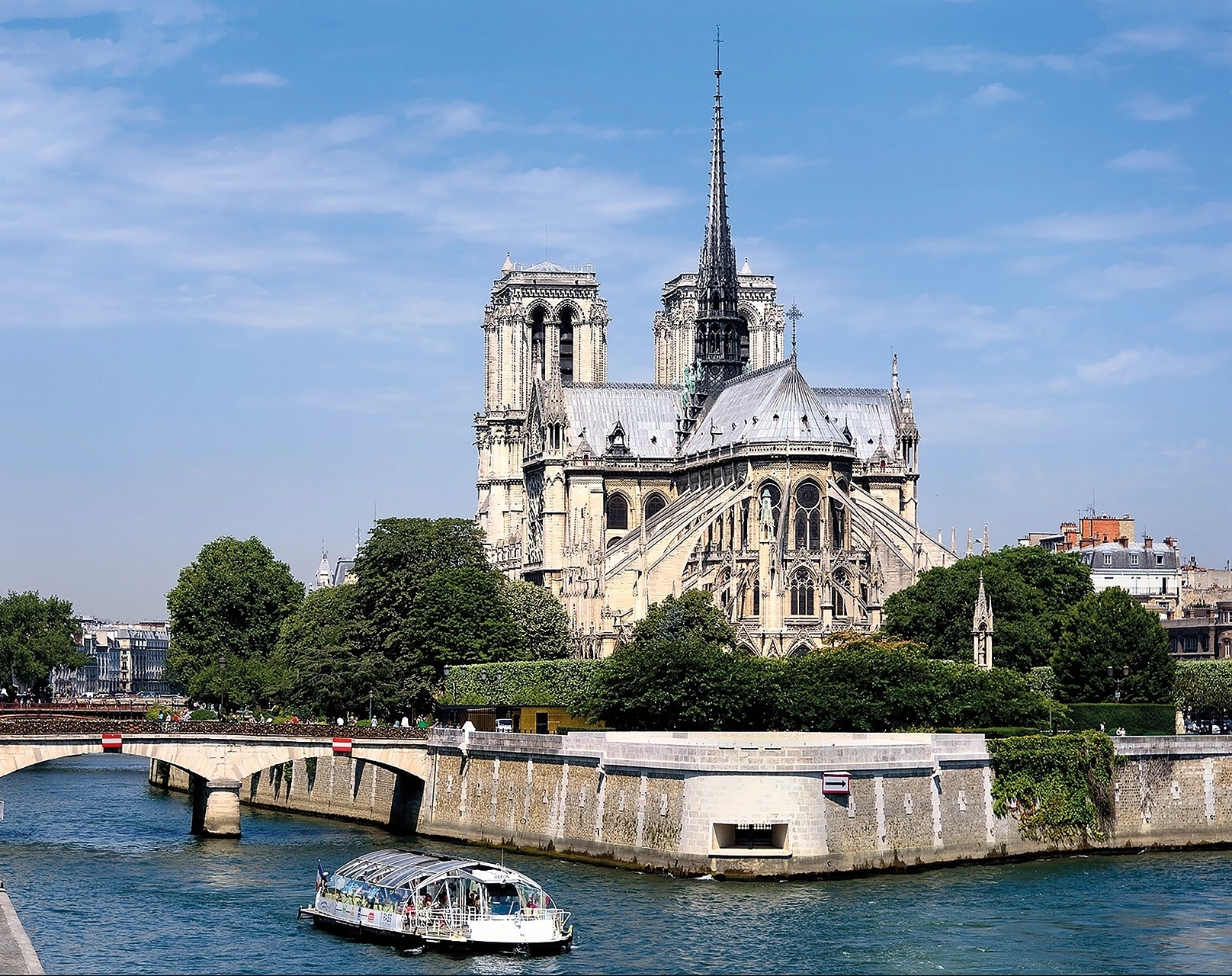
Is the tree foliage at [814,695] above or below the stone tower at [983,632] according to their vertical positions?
below

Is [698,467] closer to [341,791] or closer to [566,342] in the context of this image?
[566,342]

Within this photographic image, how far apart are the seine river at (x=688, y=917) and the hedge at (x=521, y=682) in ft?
52.7

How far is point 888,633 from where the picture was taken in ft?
321

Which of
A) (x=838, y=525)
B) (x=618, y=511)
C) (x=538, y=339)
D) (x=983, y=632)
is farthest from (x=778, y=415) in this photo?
(x=538, y=339)

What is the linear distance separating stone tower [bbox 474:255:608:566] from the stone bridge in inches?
2918

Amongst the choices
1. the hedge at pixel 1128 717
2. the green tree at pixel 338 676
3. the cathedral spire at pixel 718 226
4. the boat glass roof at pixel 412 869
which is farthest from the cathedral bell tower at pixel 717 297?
the boat glass roof at pixel 412 869

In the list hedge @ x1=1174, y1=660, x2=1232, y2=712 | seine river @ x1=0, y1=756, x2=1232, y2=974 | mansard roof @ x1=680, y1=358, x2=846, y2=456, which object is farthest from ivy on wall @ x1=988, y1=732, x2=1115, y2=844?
mansard roof @ x1=680, y1=358, x2=846, y2=456

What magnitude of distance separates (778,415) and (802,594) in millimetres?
10833

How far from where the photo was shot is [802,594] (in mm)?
114750

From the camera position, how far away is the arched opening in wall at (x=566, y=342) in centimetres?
15225

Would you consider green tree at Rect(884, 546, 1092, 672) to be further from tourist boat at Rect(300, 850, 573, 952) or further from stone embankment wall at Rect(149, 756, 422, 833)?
tourist boat at Rect(300, 850, 573, 952)

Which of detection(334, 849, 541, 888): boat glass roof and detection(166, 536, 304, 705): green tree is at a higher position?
detection(166, 536, 304, 705): green tree

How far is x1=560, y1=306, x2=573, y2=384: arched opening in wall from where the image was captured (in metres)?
152

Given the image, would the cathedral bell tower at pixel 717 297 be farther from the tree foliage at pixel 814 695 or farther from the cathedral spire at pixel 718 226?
the tree foliage at pixel 814 695
